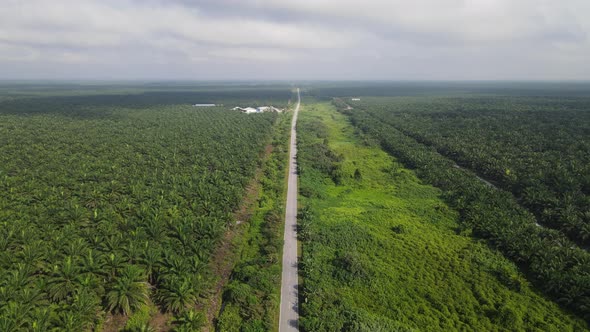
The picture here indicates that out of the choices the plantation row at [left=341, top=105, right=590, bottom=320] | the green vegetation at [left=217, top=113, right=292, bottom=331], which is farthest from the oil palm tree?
the plantation row at [left=341, top=105, right=590, bottom=320]

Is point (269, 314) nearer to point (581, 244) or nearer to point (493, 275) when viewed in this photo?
point (493, 275)

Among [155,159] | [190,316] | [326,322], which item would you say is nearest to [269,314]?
[326,322]

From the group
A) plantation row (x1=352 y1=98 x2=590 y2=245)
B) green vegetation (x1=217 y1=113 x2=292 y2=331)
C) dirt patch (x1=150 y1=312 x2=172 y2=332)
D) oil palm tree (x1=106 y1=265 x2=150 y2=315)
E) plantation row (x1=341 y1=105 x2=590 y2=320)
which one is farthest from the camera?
plantation row (x1=352 y1=98 x2=590 y2=245)

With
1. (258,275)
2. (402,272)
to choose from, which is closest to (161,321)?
(258,275)

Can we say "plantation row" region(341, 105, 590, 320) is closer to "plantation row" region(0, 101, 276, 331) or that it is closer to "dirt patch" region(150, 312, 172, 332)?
"plantation row" region(0, 101, 276, 331)

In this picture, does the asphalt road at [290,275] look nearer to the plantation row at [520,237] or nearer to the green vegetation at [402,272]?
the green vegetation at [402,272]
